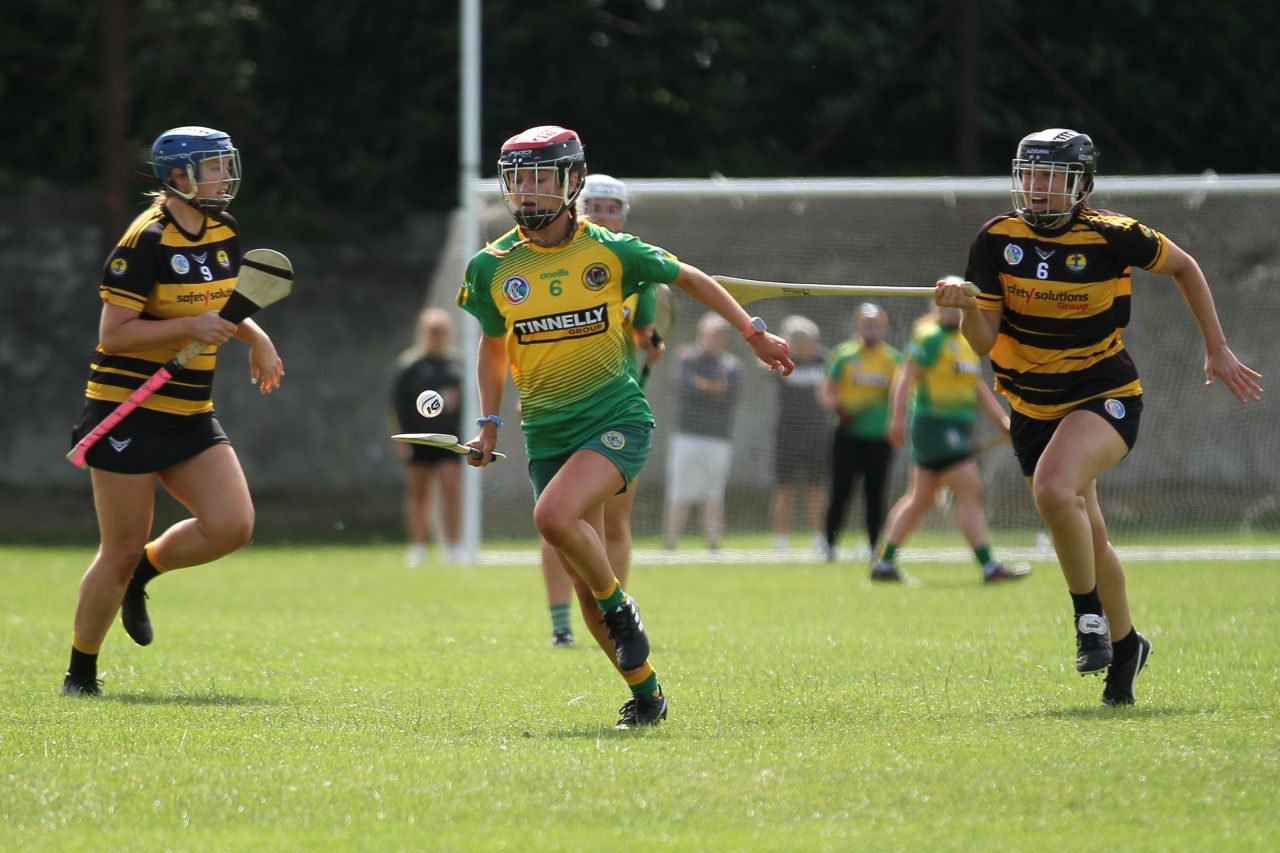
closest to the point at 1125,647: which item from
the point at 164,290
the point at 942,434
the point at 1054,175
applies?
the point at 1054,175

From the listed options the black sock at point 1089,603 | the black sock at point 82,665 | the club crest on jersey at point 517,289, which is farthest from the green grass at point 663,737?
the club crest on jersey at point 517,289


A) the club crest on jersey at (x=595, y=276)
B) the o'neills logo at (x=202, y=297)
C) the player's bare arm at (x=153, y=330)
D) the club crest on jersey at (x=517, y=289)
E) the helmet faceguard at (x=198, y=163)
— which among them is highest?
the helmet faceguard at (x=198, y=163)

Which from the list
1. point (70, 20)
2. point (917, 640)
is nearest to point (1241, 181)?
point (917, 640)

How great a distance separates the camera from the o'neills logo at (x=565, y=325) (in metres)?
6.11

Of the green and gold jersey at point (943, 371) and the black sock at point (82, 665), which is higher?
the green and gold jersey at point (943, 371)

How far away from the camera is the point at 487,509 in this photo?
50.9 ft

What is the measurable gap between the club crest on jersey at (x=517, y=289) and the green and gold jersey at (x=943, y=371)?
677 centimetres

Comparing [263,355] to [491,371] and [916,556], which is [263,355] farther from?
[916,556]

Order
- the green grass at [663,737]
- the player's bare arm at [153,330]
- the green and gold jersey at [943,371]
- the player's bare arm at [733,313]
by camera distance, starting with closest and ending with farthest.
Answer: the green grass at [663,737]
the player's bare arm at [733,313]
the player's bare arm at [153,330]
the green and gold jersey at [943,371]

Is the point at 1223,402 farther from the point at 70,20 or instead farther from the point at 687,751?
the point at 70,20

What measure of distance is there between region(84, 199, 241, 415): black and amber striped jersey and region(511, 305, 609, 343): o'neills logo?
1.40 m

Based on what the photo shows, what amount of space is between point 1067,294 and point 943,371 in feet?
20.3

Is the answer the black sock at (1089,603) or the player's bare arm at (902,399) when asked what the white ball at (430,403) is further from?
the player's bare arm at (902,399)

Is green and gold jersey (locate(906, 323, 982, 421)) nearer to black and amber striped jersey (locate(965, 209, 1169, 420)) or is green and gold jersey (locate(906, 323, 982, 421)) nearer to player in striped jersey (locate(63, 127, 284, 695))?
black and amber striped jersey (locate(965, 209, 1169, 420))
